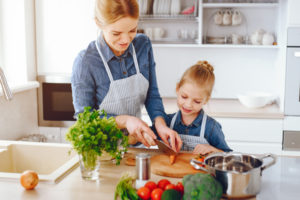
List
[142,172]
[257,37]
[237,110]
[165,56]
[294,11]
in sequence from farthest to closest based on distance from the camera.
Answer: [165,56], [257,37], [237,110], [294,11], [142,172]

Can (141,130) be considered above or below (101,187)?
above

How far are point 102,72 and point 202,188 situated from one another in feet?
2.78

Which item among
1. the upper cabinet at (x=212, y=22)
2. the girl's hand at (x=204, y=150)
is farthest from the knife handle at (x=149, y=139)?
the upper cabinet at (x=212, y=22)

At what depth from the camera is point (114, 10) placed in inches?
57.6

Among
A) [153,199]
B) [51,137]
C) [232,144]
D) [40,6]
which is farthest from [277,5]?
[153,199]

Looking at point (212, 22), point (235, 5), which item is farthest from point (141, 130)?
point (212, 22)

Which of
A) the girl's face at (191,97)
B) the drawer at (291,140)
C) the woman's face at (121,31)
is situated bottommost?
the drawer at (291,140)

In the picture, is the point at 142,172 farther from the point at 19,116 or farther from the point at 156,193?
the point at 19,116

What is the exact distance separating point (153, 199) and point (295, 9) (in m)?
2.40

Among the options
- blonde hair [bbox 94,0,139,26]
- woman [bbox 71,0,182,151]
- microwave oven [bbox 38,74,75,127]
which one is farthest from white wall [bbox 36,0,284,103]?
blonde hair [bbox 94,0,139,26]

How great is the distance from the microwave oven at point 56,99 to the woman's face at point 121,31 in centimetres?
187

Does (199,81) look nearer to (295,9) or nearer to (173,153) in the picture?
(173,153)

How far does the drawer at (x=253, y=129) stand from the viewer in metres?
2.91

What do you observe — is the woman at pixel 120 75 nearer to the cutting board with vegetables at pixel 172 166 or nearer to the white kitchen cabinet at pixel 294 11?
the cutting board with vegetables at pixel 172 166
